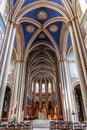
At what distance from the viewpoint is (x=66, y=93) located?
45.0ft

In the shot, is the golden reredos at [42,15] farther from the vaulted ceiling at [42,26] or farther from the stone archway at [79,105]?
the stone archway at [79,105]

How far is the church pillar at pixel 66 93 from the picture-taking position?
1252 centimetres

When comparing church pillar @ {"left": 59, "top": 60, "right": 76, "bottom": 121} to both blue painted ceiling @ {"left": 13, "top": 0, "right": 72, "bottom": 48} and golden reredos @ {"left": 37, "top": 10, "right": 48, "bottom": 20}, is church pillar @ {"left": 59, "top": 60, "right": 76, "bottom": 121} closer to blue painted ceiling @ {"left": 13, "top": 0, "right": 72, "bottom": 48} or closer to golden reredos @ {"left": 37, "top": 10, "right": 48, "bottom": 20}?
blue painted ceiling @ {"left": 13, "top": 0, "right": 72, "bottom": 48}

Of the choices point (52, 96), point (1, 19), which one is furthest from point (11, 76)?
point (52, 96)

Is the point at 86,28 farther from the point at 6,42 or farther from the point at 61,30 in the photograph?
the point at 61,30

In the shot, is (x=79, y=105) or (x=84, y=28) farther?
(x=79, y=105)

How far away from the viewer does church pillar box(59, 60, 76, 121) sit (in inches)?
493

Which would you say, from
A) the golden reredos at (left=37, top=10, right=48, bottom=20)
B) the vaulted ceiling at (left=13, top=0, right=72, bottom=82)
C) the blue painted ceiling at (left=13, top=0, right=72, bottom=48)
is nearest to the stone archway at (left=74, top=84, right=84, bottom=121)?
the vaulted ceiling at (left=13, top=0, right=72, bottom=82)

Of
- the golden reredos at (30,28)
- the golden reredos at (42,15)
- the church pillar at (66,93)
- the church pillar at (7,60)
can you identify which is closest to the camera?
the church pillar at (7,60)

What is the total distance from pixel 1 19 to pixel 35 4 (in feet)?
17.7

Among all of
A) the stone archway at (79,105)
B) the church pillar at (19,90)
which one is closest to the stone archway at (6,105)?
the church pillar at (19,90)

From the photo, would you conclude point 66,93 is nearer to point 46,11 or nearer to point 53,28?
point 53,28

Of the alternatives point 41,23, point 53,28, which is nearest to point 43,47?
point 53,28

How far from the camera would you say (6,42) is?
29.4ft
